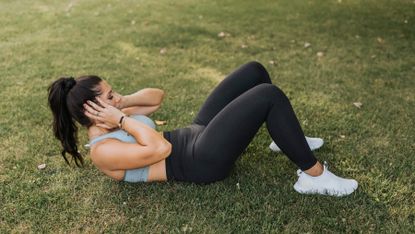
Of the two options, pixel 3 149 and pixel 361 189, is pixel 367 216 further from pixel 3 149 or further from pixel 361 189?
pixel 3 149

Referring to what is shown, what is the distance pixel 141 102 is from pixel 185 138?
637mm

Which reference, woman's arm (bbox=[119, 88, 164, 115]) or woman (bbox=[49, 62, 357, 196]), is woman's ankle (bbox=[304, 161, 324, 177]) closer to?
woman (bbox=[49, 62, 357, 196])

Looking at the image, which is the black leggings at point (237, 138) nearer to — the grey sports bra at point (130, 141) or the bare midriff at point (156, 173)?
the bare midriff at point (156, 173)

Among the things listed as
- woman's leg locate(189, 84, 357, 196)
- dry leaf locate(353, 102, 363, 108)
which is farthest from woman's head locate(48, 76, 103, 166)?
dry leaf locate(353, 102, 363, 108)

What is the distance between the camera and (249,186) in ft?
11.7

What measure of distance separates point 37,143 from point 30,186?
0.75 m

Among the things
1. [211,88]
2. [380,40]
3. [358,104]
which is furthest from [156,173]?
[380,40]

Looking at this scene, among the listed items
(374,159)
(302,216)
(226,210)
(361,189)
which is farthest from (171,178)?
(374,159)

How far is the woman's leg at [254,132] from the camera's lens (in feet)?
10.7

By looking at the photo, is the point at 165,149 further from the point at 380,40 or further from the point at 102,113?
the point at 380,40

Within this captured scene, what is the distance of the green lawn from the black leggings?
18 cm

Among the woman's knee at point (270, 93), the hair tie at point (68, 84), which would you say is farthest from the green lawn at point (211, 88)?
the hair tie at point (68, 84)

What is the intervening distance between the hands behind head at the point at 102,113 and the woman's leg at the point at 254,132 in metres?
0.61

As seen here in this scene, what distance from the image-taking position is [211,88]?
222 inches
